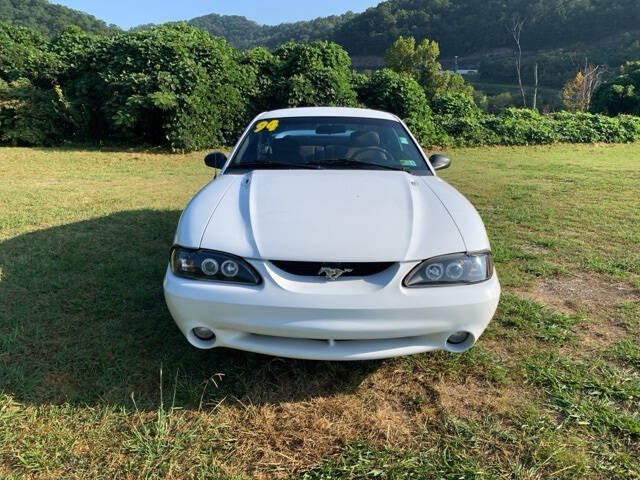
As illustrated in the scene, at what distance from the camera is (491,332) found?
2781 mm

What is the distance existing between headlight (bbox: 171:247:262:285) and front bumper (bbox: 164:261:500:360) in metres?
0.04

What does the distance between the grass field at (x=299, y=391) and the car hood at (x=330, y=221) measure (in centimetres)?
74

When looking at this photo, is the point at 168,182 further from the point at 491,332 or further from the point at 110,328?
the point at 491,332

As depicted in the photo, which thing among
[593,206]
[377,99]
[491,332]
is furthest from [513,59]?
[491,332]

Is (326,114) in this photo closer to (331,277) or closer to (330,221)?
(330,221)

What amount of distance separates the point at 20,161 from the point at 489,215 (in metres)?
8.54

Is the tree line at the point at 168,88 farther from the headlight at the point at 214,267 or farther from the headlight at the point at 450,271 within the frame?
the headlight at the point at 450,271

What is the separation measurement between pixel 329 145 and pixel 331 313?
1708 millimetres

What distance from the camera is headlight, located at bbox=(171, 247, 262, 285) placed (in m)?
1.97

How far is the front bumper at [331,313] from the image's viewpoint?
188cm

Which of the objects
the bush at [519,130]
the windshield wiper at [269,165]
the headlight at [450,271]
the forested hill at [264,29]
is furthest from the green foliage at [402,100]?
the forested hill at [264,29]

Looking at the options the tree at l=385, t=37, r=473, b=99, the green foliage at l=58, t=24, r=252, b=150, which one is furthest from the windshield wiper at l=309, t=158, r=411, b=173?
the tree at l=385, t=37, r=473, b=99

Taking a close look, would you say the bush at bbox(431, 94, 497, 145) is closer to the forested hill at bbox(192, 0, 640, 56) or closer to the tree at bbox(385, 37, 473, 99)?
the tree at bbox(385, 37, 473, 99)

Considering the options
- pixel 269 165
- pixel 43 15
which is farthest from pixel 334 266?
pixel 43 15
